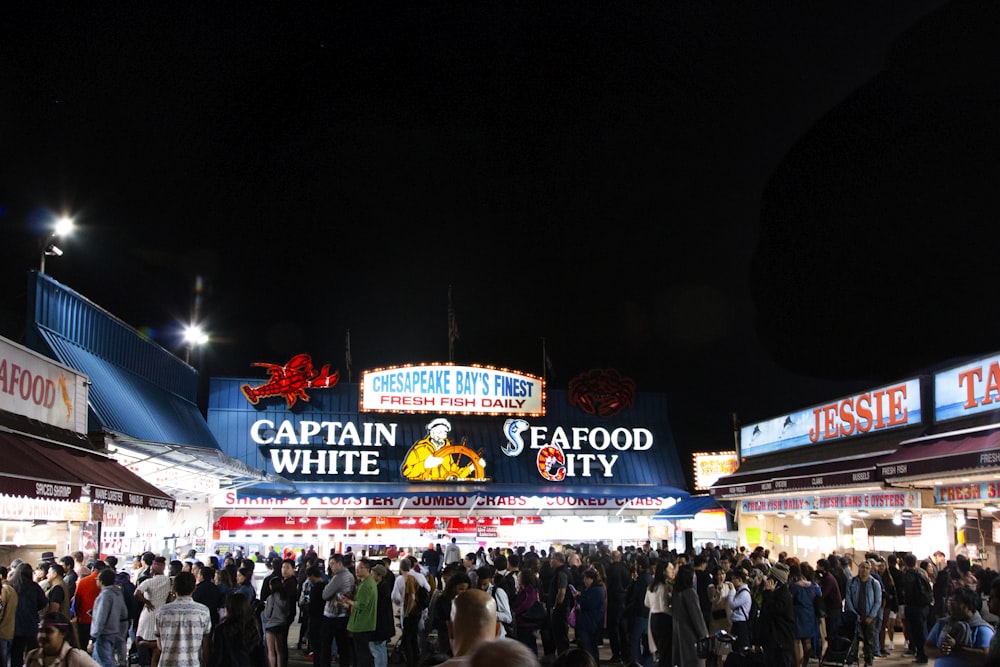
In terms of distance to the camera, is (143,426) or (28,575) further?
(143,426)

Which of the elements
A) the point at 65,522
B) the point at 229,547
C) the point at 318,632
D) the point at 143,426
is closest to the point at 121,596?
the point at 318,632

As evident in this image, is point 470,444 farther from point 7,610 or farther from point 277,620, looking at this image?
point 7,610

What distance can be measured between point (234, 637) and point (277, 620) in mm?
4086

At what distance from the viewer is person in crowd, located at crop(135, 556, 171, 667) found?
12.3 metres

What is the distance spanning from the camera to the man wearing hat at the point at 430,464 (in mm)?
34938

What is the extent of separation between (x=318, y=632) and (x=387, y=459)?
71.0 feet

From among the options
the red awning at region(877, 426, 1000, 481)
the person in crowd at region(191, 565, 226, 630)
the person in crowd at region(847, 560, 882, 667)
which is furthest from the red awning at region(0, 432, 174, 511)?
the red awning at region(877, 426, 1000, 481)

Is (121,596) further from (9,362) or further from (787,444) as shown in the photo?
(787,444)

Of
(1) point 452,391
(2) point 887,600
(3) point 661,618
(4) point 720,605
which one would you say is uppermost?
(1) point 452,391

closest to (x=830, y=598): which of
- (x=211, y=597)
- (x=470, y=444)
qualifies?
(x=211, y=597)

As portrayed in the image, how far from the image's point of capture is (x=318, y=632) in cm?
1383

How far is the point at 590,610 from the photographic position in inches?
598

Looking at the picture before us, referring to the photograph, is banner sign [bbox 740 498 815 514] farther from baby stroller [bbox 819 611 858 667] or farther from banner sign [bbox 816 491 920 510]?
baby stroller [bbox 819 611 858 667]

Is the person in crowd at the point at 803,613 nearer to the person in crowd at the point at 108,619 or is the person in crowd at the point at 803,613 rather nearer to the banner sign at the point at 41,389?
the person in crowd at the point at 108,619
